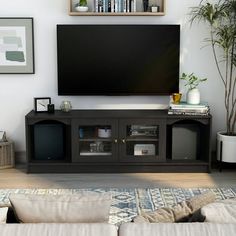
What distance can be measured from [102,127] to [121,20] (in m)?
1.19

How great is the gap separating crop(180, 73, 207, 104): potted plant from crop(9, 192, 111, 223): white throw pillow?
3.15 meters

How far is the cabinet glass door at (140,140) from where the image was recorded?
15.4 feet

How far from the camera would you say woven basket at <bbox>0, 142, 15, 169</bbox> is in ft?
16.1

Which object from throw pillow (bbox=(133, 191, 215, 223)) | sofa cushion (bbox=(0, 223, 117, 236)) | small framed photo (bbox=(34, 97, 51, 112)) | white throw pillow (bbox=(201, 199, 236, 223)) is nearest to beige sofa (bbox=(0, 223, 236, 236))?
sofa cushion (bbox=(0, 223, 117, 236))

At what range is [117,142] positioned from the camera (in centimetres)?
471

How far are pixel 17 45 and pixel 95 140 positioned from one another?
1350 mm

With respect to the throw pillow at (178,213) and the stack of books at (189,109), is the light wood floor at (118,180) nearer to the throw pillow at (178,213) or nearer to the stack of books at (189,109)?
the stack of books at (189,109)

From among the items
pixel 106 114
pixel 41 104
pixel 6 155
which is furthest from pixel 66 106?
pixel 6 155

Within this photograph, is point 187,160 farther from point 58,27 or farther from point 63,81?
point 58,27

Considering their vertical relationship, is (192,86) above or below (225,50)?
below

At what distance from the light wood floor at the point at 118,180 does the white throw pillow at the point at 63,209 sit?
2.49 meters

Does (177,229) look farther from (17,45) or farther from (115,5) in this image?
(17,45)

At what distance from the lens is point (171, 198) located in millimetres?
3934

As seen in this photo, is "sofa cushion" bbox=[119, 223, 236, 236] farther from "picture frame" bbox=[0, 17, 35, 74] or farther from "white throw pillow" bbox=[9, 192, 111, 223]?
"picture frame" bbox=[0, 17, 35, 74]
